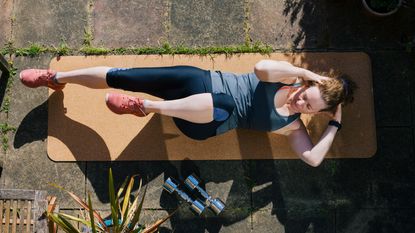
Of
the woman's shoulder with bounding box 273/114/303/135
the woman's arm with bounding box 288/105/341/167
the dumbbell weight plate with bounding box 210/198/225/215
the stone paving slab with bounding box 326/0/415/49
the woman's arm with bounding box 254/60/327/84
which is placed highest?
the stone paving slab with bounding box 326/0/415/49

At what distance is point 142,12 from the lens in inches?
172

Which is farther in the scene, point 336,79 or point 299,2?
point 299,2

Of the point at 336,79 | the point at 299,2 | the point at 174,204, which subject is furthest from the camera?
the point at 299,2

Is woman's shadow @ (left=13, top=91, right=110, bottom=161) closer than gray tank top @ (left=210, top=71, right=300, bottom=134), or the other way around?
gray tank top @ (left=210, top=71, right=300, bottom=134)

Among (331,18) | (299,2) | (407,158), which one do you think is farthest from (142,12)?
(407,158)

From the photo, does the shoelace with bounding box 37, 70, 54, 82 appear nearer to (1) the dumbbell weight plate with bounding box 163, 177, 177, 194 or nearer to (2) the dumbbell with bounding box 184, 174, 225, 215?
(1) the dumbbell weight plate with bounding box 163, 177, 177, 194

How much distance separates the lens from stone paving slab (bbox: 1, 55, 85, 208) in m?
4.10

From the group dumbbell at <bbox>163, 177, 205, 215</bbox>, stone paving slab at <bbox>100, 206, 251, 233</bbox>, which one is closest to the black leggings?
dumbbell at <bbox>163, 177, 205, 215</bbox>

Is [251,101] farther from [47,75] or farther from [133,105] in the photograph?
[47,75]

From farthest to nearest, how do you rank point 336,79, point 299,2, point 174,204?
point 299,2 < point 174,204 < point 336,79

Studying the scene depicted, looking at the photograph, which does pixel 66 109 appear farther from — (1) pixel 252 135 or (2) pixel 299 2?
(2) pixel 299 2

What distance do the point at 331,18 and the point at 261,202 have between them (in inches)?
73.0

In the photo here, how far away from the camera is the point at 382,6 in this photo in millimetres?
4164

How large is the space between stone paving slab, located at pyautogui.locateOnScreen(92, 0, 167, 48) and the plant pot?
1890mm
